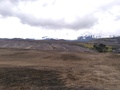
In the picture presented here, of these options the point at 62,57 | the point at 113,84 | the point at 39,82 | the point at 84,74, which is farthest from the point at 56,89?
the point at 62,57

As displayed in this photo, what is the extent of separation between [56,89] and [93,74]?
797 centimetres

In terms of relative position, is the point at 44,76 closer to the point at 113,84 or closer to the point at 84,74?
Answer: the point at 84,74

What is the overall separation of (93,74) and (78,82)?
15.0ft

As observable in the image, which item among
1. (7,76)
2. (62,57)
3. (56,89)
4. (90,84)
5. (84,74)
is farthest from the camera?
(62,57)

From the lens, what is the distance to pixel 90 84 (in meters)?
22.0

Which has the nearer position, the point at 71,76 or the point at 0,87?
the point at 0,87

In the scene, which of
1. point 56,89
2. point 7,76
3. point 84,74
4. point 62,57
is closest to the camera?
point 56,89

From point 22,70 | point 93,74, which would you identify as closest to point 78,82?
point 93,74

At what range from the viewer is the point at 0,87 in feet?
66.4

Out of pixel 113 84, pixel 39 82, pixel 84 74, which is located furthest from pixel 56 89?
pixel 84 74

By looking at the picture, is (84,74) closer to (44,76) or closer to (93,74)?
(93,74)

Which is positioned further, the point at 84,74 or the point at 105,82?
the point at 84,74

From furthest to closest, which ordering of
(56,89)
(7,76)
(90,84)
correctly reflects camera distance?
1. (7,76)
2. (90,84)
3. (56,89)

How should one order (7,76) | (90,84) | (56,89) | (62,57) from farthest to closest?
1. (62,57)
2. (7,76)
3. (90,84)
4. (56,89)
